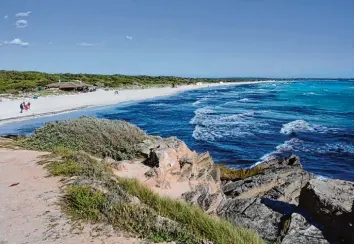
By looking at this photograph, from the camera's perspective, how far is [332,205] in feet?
22.5

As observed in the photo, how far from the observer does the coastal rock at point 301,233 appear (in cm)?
643

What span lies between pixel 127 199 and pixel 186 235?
1.72 m

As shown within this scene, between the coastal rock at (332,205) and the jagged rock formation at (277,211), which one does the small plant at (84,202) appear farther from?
the coastal rock at (332,205)

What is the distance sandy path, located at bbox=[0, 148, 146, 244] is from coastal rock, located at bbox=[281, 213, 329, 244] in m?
2.72

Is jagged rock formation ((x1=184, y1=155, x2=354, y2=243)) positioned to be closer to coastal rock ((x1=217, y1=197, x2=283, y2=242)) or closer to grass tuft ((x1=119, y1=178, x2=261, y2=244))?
coastal rock ((x1=217, y1=197, x2=283, y2=242))

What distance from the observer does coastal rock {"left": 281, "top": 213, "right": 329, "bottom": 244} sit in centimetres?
643

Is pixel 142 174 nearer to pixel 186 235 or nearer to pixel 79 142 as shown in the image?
pixel 79 142

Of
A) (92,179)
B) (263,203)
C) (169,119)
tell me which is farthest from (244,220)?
(169,119)

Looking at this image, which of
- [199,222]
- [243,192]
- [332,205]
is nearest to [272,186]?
[243,192]

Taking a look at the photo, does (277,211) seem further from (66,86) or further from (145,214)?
(66,86)

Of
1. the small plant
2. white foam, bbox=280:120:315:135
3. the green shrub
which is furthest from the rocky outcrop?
white foam, bbox=280:120:315:135

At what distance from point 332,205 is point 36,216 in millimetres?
5249

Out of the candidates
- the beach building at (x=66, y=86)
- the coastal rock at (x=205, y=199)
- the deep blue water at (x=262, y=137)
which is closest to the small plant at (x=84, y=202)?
the coastal rock at (x=205, y=199)

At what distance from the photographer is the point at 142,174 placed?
416 inches
